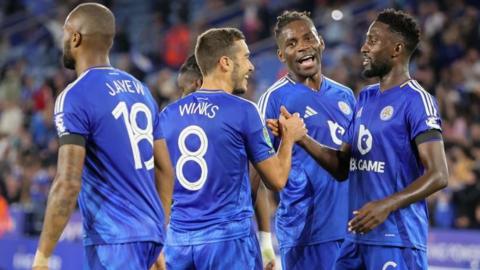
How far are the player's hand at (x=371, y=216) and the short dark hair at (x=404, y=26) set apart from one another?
114cm

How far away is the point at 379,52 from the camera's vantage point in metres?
6.19

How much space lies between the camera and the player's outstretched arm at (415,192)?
5734mm

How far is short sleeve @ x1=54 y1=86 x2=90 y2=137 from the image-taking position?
16.9 feet

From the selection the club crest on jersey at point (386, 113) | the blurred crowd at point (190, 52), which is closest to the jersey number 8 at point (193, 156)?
the club crest on jersey at point (386, 113)

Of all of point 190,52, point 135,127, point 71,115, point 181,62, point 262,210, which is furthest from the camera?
point 181,62

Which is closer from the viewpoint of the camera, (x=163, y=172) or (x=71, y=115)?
(x=71, y=115)

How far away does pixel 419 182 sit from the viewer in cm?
576

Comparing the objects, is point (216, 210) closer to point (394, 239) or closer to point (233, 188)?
point (233, 188)

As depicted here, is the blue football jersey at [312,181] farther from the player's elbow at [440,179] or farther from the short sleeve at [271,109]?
the player's elbow at [440,179]

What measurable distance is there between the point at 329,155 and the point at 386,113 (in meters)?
0.61

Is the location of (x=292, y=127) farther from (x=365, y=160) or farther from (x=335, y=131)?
(x=335, y=131)

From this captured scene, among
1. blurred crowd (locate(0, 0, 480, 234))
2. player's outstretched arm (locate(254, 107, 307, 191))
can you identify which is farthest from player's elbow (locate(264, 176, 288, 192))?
blurred crowd (locate(0, 0, 480, 234))

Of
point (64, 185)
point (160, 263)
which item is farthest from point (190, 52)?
point (64, 185)

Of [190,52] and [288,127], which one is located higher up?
[190,52]
